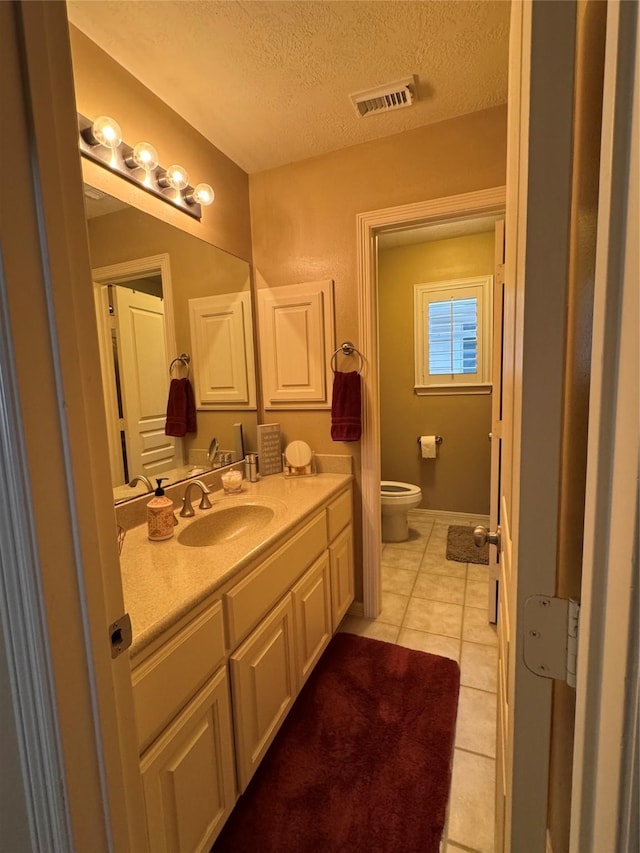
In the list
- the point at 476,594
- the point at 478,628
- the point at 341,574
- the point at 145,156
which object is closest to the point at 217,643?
the point at 341,574

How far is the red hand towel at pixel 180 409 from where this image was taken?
1.69 metres

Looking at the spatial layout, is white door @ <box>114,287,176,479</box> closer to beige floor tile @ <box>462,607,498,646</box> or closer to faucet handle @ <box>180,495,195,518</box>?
faucet handle @ <box>180,495,195,518</box>

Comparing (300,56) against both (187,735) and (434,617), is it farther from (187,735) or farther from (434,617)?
(434,617)

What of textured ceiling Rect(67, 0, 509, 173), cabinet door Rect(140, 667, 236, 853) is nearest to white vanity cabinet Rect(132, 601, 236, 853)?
cabinet door Rect(140, 667, 236, 853)

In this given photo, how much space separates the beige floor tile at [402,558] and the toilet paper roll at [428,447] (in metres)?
0.87

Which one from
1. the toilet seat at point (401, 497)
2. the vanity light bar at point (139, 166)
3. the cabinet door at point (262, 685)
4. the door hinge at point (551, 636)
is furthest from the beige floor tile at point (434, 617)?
the vanity light bar at point (139, 166)

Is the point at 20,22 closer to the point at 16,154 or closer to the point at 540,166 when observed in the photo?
the point at 16,154

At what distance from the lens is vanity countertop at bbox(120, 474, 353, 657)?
87 centimetres

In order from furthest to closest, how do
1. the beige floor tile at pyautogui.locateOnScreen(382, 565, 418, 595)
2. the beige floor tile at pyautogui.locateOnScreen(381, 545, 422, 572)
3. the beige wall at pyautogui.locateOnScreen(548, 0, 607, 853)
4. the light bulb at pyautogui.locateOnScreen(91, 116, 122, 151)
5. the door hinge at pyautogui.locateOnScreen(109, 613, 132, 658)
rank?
the beige floor tile at pyautogui.locateOnScreen(381, 545, 422, 572)
the beige floor tile at pyautogui.locateOnScreen(382, 565, 418, 595)
the light bulb at pyautogui.locateOnScreen(91, 116, 122, 151)
the door hinge at pyautogui.locateOnScreen(109, 613, 132, 658)
the beige wall at pyautogui.locateOnScreen(548, 0, 607, 853)

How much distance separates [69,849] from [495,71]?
2.43 m

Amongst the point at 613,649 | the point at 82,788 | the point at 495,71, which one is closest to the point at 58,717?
the point at 82,788

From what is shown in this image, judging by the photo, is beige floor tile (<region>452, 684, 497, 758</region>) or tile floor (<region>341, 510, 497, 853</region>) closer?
tile floor (<region>341, 510, 497, 853</region>)

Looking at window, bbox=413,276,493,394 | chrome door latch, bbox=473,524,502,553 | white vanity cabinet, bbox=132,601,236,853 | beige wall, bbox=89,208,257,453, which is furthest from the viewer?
window, bbox=413,276,493,394

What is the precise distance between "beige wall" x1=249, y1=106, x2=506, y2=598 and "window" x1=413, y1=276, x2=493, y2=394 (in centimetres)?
152
